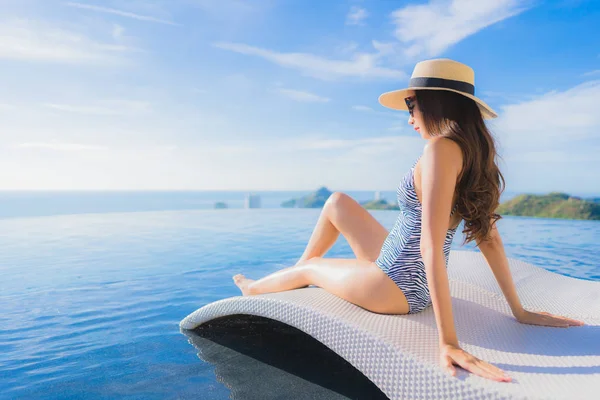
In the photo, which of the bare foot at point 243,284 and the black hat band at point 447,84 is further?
the bare foot at point 243,284

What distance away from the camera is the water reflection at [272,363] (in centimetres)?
266

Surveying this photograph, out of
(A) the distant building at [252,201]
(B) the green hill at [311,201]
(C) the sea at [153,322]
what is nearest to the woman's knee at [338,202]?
(C) the sea at [153,322]

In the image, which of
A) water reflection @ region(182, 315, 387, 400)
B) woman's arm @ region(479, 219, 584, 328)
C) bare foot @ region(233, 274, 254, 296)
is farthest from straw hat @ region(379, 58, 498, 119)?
bare foot @ region(233, 274, 254, 296)

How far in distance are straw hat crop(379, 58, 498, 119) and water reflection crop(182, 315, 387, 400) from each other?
5.84 feet

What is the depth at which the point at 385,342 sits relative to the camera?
2.16m

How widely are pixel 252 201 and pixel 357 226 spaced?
17.9 m

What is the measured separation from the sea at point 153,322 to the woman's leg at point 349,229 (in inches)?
26.2

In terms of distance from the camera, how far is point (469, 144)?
7.39 feet

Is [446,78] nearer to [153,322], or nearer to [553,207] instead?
[153,322]

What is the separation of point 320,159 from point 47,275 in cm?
1820

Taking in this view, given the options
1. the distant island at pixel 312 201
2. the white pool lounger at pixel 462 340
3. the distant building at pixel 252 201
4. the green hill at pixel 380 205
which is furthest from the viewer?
the distant island at pixel 312 201

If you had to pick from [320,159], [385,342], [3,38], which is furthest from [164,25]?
[385,342]

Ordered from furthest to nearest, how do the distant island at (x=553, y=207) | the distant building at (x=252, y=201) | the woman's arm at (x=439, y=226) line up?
1. the distant building at (x=252, y=201)
2. the distant island at (x=553, y=207)
3. the woman's arm at (x=439, y=226)

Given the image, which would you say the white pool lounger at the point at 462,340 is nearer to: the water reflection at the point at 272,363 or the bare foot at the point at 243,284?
the water reflection at the point at 272,363
